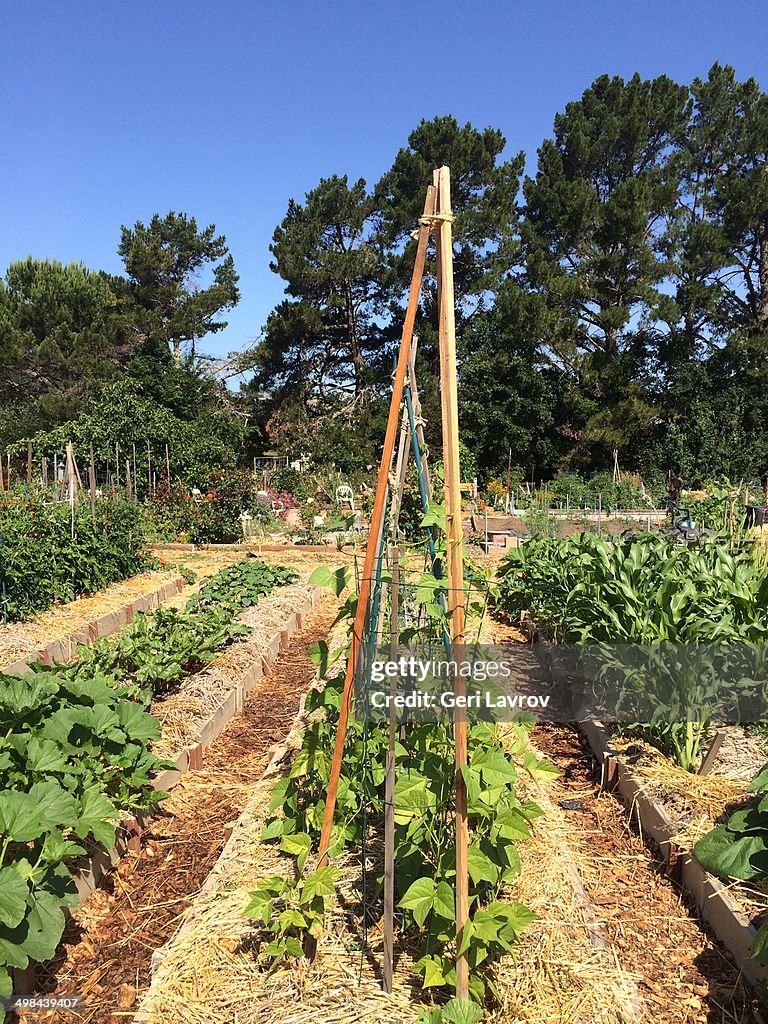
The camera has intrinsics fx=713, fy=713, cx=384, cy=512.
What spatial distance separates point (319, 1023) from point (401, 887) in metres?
0.46

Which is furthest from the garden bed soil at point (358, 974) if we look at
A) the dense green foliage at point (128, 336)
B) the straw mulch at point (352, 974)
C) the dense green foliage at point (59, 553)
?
the dense green foliage at point (128, 336)

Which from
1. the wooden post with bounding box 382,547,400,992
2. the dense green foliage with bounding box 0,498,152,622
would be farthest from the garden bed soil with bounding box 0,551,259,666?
the wooden post with bounding box 382,547,400,992

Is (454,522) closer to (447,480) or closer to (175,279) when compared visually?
(447,480)

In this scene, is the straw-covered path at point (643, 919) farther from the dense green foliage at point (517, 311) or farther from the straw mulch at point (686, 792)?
the dense green foliage at point (517, 311)

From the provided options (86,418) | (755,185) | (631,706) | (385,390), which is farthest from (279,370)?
(631,706)

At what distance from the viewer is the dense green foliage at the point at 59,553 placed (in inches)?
244

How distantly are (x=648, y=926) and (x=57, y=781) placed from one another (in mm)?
2079

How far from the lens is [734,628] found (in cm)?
338

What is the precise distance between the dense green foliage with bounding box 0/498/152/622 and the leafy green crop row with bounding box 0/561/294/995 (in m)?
2.46

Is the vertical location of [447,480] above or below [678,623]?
above

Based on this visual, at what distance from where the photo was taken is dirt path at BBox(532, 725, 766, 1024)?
213cm

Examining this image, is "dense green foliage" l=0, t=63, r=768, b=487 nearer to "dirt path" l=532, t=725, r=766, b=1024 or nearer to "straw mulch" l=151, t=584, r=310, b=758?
"straw mulch" l=151, t=584, r=310, b=758

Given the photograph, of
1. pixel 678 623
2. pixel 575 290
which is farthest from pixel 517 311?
pixel 678 623

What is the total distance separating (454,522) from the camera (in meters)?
1.94
